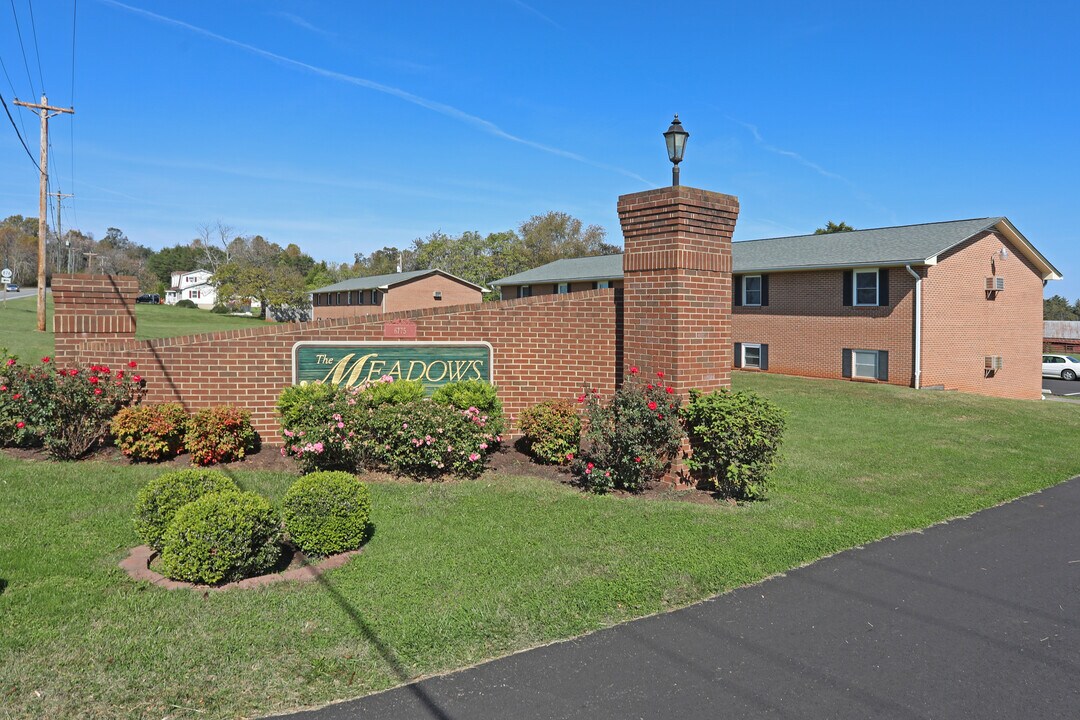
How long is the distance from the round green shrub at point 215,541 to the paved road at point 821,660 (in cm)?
176

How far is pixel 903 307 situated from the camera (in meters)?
22.7

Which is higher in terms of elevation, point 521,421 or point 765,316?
point 765,316

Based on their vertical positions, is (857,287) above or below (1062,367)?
above

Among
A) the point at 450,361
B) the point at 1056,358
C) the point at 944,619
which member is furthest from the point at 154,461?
the point at 1056,358

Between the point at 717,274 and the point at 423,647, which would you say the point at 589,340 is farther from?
the point at 423,647

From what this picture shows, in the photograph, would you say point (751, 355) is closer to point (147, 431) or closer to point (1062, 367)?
point (1062, 367)

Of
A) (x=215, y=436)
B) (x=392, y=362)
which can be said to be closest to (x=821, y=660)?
(x=392, y=362)

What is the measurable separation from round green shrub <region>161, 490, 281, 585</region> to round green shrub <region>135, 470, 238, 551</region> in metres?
0.28

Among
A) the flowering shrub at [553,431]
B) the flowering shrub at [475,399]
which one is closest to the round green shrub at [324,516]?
the flowering shrub at [475,399]

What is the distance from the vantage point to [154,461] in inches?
331

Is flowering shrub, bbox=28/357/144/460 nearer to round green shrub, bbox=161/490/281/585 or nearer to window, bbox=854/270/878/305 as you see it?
A: round green shrub, bbox=161/490/281/585

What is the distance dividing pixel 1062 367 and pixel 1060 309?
4585 cm

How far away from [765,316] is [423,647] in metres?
24.1

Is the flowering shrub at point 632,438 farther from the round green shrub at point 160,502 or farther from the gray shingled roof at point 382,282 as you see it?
the gray shingled roof at point 382,282
